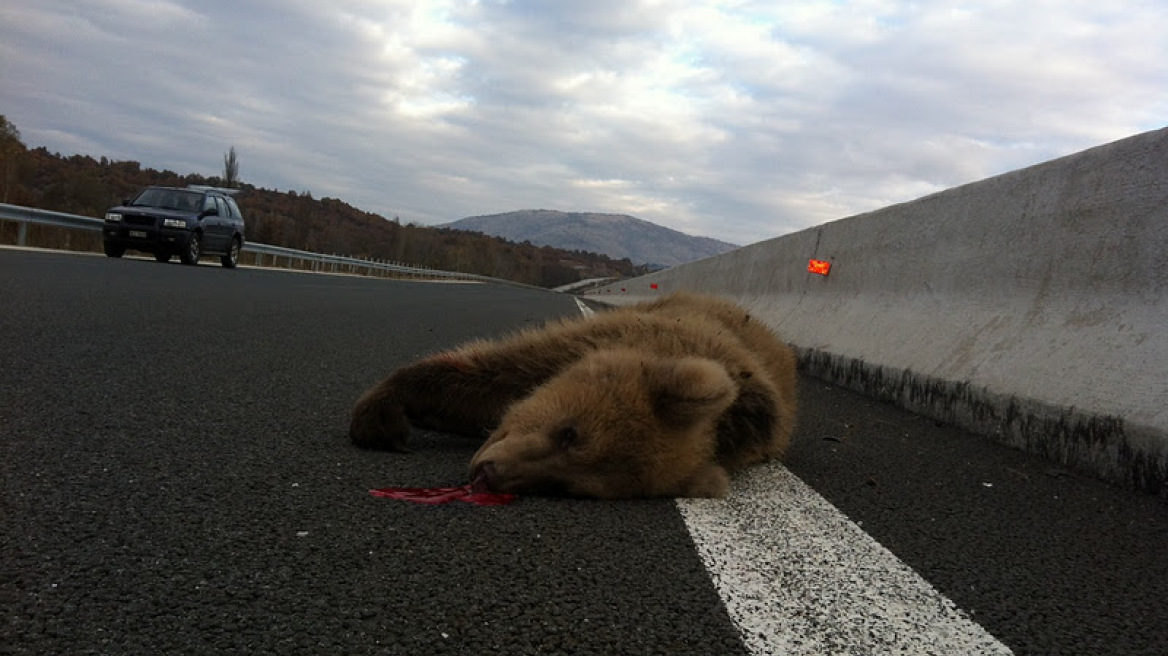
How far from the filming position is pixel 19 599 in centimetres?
166

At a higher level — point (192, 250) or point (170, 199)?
point (170, 199)

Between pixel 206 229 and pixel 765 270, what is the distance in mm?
15751

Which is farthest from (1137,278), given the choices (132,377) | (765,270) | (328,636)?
(765,270)

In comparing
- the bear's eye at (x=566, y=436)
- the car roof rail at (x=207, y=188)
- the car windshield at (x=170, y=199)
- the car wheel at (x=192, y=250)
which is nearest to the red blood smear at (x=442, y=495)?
the bear's eye at (x=566, y=436)

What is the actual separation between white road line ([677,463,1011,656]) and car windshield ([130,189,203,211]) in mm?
20764

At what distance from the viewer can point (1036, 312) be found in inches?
188

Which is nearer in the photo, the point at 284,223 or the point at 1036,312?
the point at 1036,312

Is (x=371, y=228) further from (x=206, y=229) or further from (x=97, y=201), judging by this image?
(x=206, y=229)

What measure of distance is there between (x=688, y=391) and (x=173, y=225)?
20.0 m

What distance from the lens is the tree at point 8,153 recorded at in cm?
2738

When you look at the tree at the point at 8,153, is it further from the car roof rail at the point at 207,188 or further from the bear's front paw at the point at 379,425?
the bear's front paw at the point at 379,425

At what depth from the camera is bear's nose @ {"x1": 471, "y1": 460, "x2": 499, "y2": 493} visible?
2.78 m

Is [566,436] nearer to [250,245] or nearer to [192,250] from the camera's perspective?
[192,250]

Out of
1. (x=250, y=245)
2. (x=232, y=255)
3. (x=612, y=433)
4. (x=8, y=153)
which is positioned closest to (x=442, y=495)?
(x=612, y=433)
